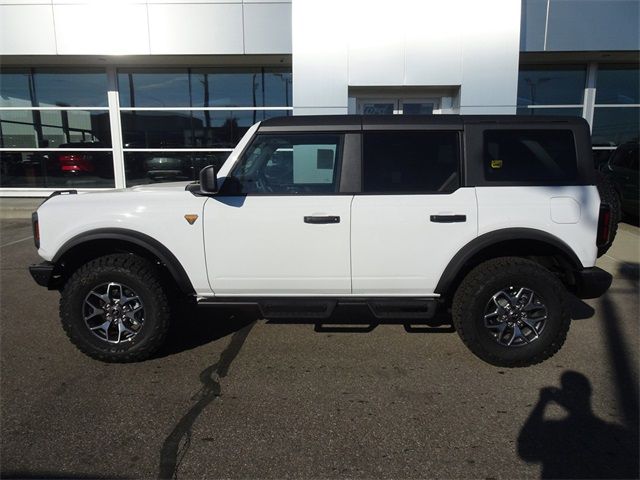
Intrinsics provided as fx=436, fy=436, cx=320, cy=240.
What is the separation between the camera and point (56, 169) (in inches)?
474

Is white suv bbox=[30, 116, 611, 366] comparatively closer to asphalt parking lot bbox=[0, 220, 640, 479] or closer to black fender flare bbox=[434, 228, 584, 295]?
black fender flare bbox=[434, 228, 584, 295]

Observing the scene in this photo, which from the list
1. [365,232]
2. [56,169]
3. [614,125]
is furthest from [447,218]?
[56,169]

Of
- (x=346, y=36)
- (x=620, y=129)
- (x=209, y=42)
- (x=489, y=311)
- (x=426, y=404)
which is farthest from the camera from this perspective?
(x=620, y=129)

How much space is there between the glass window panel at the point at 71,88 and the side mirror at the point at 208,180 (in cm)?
1044

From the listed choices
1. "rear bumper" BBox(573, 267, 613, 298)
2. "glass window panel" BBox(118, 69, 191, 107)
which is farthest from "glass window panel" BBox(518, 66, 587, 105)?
"rear bumper" BBox(573, 267, 613, 298)

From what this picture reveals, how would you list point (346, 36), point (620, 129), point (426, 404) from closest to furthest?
point (426, 404) < point (346, 36) < point (620, 129)

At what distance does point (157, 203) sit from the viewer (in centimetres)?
339

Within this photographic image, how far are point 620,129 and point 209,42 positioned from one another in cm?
1046

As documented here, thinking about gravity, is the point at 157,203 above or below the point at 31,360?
above

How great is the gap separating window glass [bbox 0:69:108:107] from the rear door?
11007 millimetres

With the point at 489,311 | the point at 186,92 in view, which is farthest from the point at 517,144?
the point at 186,92

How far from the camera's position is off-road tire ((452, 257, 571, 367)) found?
329 cm

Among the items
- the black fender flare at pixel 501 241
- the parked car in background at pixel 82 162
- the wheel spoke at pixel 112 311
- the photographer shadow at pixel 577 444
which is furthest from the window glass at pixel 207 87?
the photographer shadow at pixel 577 444

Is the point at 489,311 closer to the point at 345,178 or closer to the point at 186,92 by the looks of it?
the point at 345,178
